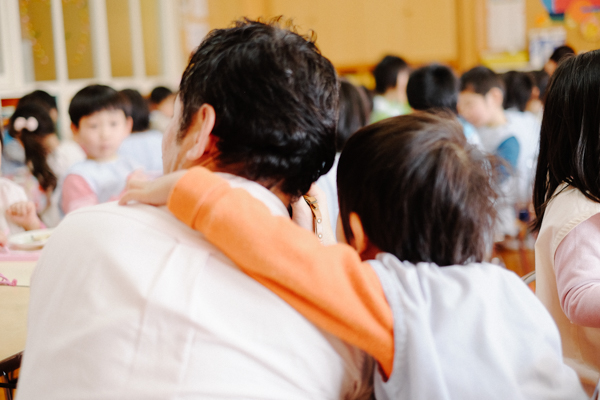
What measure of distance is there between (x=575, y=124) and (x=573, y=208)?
178 mm

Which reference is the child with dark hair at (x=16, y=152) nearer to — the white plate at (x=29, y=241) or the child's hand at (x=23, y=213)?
the child's hand at (x=23, y=213)

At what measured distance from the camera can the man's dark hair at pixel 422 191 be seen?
821 mm

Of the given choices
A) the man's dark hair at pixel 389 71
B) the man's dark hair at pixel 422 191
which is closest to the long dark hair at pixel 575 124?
the man's dark hair at pixel 422 191

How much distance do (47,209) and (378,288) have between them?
99.3 inches

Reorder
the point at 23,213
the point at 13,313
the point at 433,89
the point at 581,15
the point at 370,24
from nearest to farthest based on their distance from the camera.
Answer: the point at 13,313
the point at 23,213
the point at 433,89
the point at 581,15
the point at 370,24

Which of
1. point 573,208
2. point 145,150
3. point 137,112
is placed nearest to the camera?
point 573,208

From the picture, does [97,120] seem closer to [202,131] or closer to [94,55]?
[202,131]

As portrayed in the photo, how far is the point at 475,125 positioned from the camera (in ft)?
12.6

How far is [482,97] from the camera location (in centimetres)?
376

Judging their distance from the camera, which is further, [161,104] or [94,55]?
[94,55]

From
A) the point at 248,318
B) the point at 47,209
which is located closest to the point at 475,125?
the point at 47,209

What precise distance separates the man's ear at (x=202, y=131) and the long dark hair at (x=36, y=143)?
7.64 feet

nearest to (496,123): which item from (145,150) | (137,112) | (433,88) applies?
(433,88)

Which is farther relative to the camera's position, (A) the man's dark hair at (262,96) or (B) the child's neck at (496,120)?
(B) the child's neck at (496,120)
